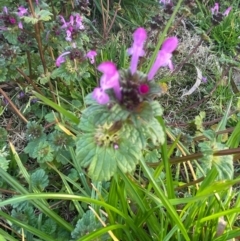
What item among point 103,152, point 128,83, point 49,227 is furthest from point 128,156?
point 49,227

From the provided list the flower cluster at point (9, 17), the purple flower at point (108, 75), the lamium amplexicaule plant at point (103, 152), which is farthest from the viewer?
the flower cluster at point (9, 17)

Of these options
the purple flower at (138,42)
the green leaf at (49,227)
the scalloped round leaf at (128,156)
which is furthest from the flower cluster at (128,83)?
the green leaf at (49,227)

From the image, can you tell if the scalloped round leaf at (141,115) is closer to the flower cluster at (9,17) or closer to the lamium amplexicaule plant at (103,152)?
the lamium amplexicaule plant at (103,152)

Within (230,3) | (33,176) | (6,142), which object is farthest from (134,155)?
(230,3)

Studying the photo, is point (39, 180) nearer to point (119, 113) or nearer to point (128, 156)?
point (128, 156)

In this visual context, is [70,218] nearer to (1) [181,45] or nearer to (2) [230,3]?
(1) [181,45]

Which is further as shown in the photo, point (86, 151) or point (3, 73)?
point (3, 73)

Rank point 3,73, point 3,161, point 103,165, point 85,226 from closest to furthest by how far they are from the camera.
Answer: point 103,165, point 85,226, point 3,161, point 3,73

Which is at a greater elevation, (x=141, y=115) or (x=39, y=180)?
(x=141, y=115)
